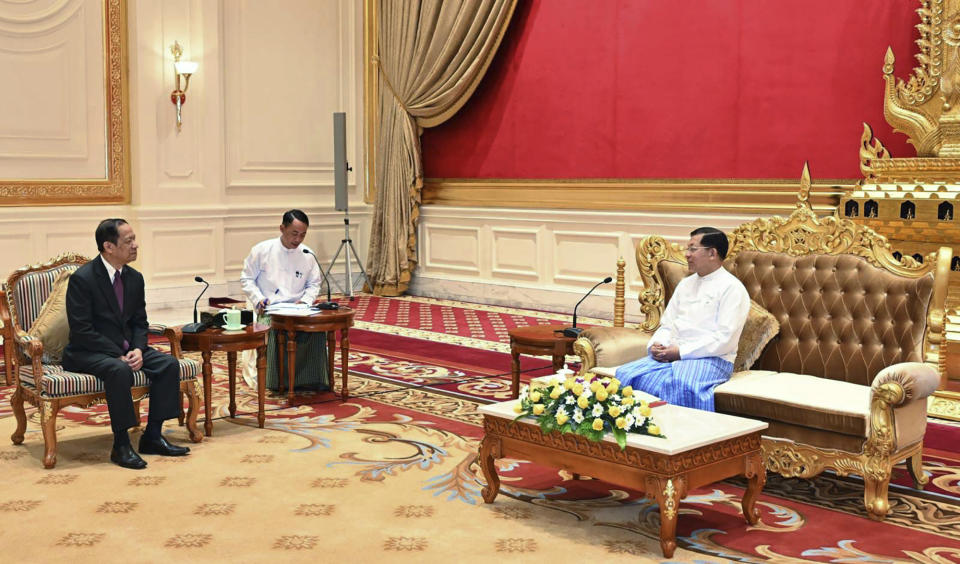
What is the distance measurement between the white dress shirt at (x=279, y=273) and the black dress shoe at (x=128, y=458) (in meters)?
1.74

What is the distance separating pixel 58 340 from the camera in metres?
5.21

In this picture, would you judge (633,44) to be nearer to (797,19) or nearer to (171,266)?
(797,19)

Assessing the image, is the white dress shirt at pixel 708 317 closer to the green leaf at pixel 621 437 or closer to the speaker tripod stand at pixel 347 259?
the green leaf at pixel 621 437

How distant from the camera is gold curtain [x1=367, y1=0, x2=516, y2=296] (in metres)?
10.4

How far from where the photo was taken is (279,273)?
258 inches

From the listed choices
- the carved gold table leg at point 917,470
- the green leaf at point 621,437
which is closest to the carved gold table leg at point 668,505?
the green leaf at point 621,437

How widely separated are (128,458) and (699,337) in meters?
2.67

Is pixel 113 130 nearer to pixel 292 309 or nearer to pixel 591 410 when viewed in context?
pixel 292 309

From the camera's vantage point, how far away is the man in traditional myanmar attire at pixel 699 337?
4816 mm

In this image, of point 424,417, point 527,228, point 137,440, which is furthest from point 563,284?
point 137,440

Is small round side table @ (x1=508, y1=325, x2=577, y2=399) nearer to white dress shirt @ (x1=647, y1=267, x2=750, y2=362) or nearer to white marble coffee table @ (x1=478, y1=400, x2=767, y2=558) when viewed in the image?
white dress shirt @ (x1=647, y1=267, x2=750, y2=362)

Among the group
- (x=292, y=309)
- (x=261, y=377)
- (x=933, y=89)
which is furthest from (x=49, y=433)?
(x=933, y=89)

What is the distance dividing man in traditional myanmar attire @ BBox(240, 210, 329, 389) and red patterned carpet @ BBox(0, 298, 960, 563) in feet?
0.71

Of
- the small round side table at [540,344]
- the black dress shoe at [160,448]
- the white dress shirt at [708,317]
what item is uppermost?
the white dress shirt at [708,317]
